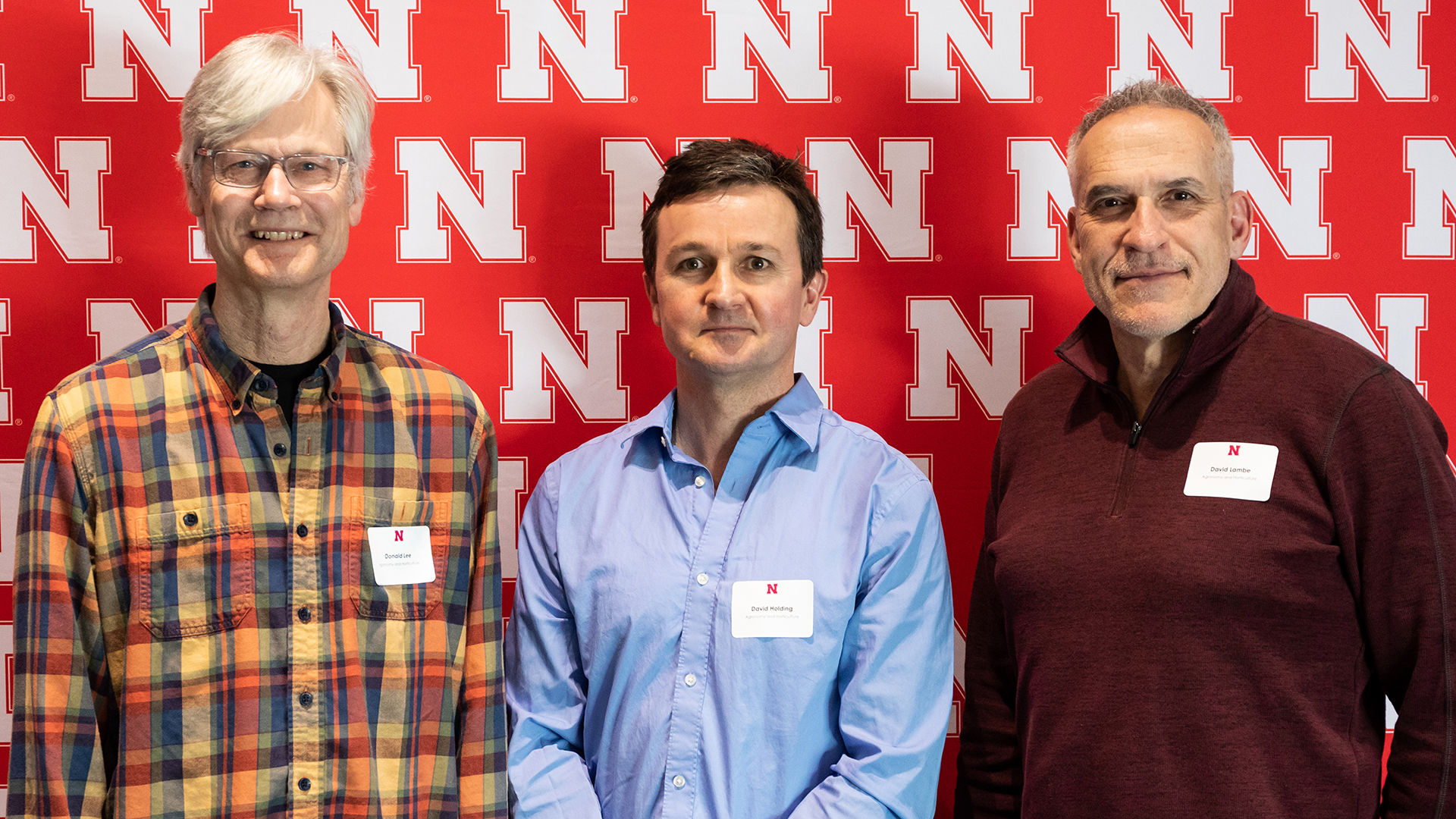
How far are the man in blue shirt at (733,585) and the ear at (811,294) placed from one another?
11mm

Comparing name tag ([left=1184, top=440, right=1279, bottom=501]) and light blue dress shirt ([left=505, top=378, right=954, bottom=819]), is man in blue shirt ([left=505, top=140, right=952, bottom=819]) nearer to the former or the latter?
light blue dress shirt ([left=505, top=378, right=954, bottom=819])

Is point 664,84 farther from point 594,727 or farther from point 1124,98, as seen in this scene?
point 594,727

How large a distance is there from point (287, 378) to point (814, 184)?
4.41 ft

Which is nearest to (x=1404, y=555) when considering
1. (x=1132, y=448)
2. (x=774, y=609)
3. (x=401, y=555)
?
(x=1132, y=448)

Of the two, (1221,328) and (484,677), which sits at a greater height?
(1221,328)

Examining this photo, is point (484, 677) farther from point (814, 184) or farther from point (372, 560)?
point (814, 184)

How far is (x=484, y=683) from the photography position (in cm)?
185

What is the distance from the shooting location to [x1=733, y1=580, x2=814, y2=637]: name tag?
1.82 metres

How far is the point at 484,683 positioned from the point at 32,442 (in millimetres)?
843

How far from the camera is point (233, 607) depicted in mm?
1672

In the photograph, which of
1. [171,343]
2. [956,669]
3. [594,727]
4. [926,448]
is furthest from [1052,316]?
[171,343]

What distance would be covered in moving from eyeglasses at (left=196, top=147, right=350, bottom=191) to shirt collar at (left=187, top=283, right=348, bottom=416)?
0.21 m

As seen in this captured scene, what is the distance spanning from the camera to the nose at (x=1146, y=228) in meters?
1.85

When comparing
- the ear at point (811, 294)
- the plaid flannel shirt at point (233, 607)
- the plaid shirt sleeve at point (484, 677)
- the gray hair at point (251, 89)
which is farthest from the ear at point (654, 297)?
the gray hair at point (251, 89)
